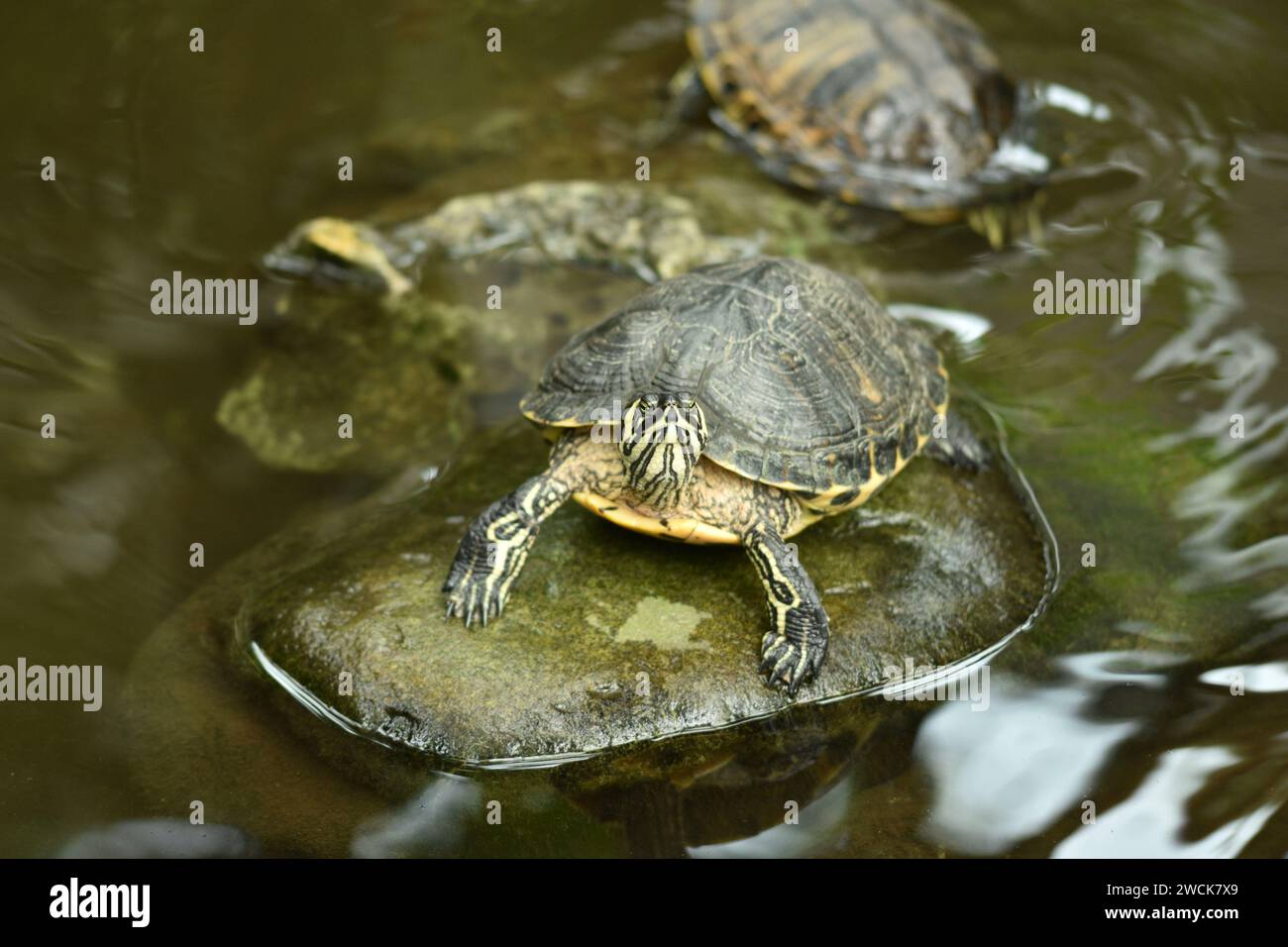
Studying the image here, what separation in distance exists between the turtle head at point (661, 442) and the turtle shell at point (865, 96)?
4499 millimetres

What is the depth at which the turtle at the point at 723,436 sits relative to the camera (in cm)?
455

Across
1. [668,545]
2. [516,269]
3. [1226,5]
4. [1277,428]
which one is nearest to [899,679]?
[668,545]

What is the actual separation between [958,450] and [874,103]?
402 centimetres

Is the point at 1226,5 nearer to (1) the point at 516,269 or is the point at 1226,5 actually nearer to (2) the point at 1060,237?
(2) the point at 1060,237

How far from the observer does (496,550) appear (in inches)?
184

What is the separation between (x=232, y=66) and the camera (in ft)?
29.7

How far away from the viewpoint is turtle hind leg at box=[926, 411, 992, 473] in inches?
220
